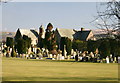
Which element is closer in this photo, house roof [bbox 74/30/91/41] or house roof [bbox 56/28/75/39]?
house roof [bbox 74/30/91/41]

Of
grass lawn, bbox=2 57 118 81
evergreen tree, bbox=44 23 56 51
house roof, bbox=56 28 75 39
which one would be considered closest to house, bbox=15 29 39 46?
house roof, bbox=56 28 75 39

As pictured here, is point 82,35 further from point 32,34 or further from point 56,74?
point 56,74

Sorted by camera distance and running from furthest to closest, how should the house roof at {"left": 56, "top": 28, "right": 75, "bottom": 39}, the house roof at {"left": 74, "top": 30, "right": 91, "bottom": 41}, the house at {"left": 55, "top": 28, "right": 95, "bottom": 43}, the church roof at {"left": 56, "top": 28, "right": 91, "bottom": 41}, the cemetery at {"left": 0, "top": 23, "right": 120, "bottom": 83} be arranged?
the house roof at {"left": 56, "top": 28, "right": 75, "bottom": 39} < the church roof at {"left": 56, "top": 28, "right": 91, "bottom": 41} < the house at {"left": 55, "top": 28, "right": 95, "bottom": 43} < the house roof at {"left": 74, "top": 30, "right": 91, "bottom": 41} < the cemetery at {"left": 0, "top": 23, "right": 120, "bottom": 83}

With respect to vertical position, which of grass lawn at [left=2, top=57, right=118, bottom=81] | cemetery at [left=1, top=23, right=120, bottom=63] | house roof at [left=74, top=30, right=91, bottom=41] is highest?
house roof at [left=74, top=30, right=91, bottom=41]

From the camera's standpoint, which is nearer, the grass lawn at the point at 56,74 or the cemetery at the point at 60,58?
the grass lawn at the point at 56,74

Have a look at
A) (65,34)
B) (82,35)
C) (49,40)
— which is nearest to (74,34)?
(65,34)

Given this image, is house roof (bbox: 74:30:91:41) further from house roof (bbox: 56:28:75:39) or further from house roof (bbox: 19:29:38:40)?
house roof (bbox: 19:29:38:40)

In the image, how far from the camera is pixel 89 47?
73.8 m

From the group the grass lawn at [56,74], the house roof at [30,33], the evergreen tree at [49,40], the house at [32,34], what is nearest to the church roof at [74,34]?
the house at [32,34]

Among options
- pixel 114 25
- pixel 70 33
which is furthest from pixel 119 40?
pixel 70 33

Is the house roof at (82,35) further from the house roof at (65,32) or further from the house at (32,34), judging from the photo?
the house at (32,34)

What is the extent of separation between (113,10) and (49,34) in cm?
5538

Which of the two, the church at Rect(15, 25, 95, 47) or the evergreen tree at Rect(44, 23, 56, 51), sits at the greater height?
the church at Rect(15, 25, 95, 47)

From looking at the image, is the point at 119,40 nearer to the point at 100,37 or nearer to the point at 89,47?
the point at 100,37
